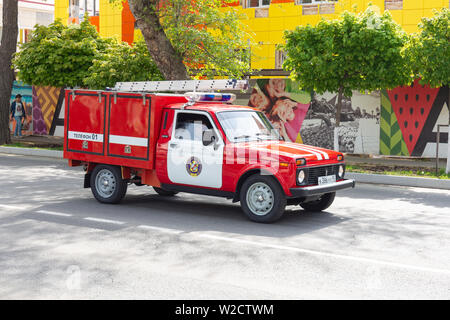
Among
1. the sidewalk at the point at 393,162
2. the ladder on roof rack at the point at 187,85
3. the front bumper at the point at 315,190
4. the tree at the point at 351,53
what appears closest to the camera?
the front bumper at the point at 315,190

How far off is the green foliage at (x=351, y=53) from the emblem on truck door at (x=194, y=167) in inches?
312

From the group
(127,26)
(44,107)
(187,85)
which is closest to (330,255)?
(187,85)

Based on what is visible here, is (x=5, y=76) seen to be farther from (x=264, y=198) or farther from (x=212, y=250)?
(x=212, y=250)

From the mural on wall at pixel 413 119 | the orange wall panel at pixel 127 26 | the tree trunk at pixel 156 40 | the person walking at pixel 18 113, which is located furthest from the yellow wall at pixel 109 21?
the mural on wall at pixel 413 119

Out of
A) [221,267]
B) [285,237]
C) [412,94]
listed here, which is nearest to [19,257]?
[221,267]

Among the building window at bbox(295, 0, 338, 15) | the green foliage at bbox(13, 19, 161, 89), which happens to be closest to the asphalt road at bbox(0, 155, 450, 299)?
the green foliage at bbox(13, 19, 161, 89)

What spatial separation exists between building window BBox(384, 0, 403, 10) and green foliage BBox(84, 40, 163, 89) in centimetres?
1328

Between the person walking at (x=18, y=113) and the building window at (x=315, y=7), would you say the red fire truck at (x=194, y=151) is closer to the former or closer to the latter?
the person walking at (x=18, y=113)

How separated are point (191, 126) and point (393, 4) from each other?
21325 millimetres

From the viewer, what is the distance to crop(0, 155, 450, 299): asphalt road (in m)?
5.95

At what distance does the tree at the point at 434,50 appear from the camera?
15062 millimetres

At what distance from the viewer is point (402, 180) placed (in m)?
14.9

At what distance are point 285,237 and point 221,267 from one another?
1.83 metres

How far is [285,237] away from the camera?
835 centimetres
